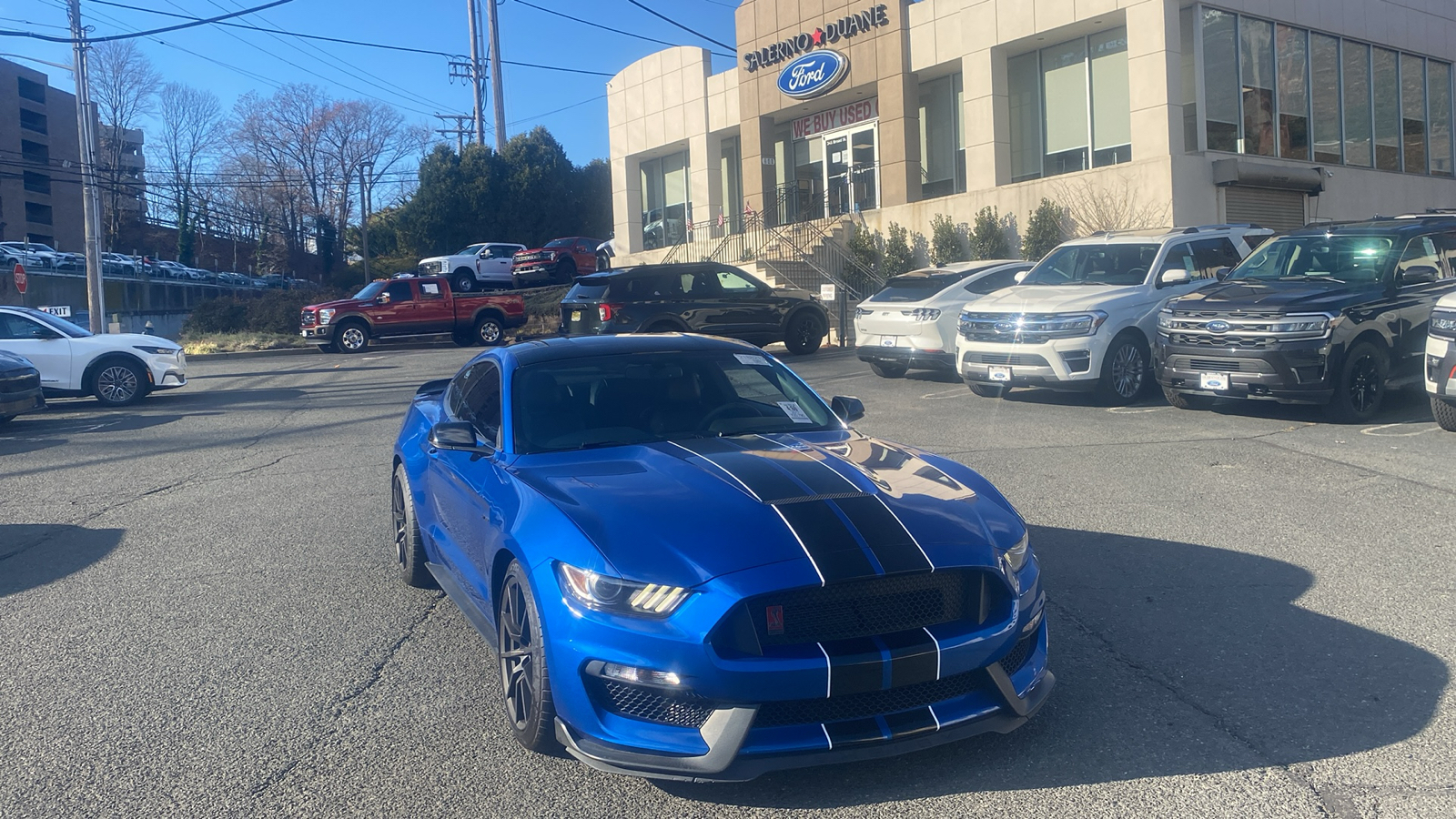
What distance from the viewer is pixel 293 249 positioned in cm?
6831

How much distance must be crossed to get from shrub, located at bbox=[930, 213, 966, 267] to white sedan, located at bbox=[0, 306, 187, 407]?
1719 cm

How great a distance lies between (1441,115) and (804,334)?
2152cm

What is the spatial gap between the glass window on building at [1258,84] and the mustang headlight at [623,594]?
83.0 feet

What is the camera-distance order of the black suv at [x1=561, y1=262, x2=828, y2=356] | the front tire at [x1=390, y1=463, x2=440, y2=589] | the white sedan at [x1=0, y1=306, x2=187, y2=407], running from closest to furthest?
1. the front tire at [x1=390, y1=463, x2=440, y2=589]
2. the white sedan at [x1=0, y1=306, x2=187, y2=407]
3. the black suv at [x1=561, y1=262, x2=828, y2=356]

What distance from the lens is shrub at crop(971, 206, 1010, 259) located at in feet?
85.5

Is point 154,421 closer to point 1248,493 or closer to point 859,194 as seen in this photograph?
point 1248,493

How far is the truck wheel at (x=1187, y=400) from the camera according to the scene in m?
11.7

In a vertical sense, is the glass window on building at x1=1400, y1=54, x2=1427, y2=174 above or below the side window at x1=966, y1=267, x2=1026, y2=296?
above

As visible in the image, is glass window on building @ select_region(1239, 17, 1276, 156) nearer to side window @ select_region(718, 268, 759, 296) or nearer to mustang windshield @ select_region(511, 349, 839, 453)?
side window @ select_region(718, 268, 759, 296)

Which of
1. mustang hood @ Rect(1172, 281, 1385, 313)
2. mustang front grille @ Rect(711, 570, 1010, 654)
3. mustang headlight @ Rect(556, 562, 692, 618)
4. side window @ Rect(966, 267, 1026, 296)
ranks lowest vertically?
mustang front grille @ Rect(711, 570, 1010, 654)

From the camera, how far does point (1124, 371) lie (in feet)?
41.2

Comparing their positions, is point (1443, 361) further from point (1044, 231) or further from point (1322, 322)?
point (1044, 231)

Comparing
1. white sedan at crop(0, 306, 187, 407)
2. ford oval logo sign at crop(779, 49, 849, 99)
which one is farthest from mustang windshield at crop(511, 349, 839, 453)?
ford oval logo sign at crop(779, 49, 849, 99)

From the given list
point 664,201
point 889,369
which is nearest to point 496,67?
point 664,201
